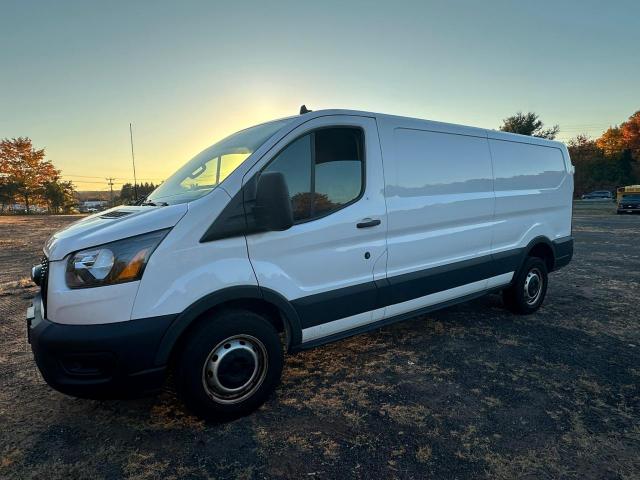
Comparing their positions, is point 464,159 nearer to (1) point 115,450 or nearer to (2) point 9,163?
(1) point 115,450

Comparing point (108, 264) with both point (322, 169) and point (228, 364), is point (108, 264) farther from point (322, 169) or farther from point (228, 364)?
point (322, 169)

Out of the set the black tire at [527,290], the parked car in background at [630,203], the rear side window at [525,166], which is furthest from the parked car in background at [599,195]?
the black tire at [527,290]

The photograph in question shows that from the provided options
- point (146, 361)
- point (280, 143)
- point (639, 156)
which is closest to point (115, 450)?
point (146, 361)

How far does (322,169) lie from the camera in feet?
9.34

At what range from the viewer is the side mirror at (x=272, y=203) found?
2346 millimetres

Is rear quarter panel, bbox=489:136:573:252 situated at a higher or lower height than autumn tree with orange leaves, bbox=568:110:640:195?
lower

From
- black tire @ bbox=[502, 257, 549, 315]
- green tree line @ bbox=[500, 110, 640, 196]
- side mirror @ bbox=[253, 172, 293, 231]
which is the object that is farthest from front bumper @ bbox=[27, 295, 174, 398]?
green tree line @ bbox=[500, 110, 640, 196]

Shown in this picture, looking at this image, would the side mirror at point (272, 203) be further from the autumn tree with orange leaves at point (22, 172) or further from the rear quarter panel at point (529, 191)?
the autumn tree with orange leaves at point (22, 172)

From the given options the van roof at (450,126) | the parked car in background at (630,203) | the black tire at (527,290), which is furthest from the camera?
the parked car in background at (630,203)

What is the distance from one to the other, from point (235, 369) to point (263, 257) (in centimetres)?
77

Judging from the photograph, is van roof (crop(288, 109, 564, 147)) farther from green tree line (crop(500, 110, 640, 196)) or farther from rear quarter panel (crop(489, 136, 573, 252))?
green tree line (crop(500, 110, 640, 196))

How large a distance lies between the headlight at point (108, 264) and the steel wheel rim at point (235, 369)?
711mm

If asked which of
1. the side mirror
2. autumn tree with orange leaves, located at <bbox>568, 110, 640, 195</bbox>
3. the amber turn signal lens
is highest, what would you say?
autumn tree with orange leaves, located at <bbox>568, 110, 640, 195</bbox>

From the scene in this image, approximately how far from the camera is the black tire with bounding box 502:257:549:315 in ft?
15.0
